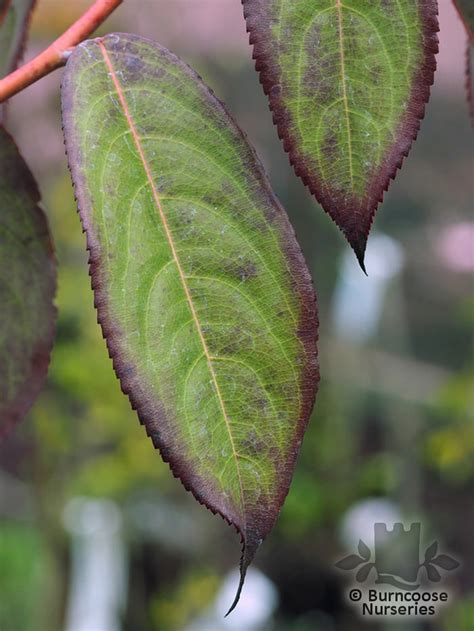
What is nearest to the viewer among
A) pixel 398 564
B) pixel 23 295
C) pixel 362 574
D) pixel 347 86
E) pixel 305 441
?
pixel 347 86

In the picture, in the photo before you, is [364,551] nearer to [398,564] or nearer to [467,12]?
[398,564]

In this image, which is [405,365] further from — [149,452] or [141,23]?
[141,23]

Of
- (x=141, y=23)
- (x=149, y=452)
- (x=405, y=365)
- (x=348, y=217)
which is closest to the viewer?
(x=348, y=217)

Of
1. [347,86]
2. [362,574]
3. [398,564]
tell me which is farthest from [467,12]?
[398,564]

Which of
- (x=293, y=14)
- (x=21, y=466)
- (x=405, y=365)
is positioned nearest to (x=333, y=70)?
(x=293, y=14)

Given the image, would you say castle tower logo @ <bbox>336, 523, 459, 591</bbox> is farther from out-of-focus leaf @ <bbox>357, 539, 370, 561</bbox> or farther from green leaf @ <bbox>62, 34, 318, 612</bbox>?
green leaf @ <bbox>62, 34, 318, 612</bbox>

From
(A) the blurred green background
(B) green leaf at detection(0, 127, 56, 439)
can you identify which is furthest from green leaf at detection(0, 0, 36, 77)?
(A) the blurred green background

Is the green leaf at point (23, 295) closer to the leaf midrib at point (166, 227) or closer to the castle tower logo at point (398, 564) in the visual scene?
the leaf midrib at point (166, 227)
